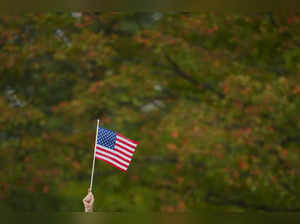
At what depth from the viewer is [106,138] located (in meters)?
5.17

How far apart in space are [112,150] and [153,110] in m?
6.26

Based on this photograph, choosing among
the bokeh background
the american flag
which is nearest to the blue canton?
the american flag

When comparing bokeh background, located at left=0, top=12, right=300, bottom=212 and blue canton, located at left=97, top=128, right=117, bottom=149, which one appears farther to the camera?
bokeh background, located at left=0, top=12, right=300, bottom=212

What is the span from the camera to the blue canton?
512 cm

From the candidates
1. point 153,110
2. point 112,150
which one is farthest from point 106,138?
point 153,110

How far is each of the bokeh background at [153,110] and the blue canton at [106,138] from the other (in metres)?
5.42

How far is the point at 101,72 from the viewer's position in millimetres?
11602

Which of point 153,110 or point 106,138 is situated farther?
point 153,110

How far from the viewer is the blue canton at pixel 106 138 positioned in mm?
5117

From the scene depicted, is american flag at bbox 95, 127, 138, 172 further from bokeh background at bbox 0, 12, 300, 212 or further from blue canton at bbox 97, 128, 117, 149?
bokeh background at bbox 0, 12, 300, 212

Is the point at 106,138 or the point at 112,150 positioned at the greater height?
the point at 106,138

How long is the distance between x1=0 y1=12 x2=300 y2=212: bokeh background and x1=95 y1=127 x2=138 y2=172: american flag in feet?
17.8

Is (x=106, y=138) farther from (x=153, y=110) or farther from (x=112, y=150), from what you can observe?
(x=153, y=110)

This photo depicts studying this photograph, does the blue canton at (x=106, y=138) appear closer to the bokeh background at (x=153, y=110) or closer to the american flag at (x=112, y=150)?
the american flag at (x=112, y=150)
